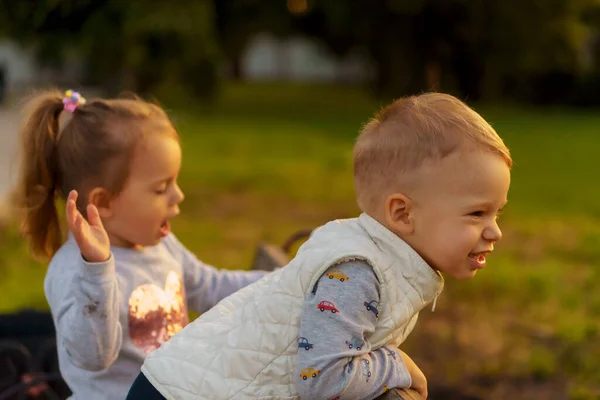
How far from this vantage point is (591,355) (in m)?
4.21

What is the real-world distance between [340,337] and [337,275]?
12 cm

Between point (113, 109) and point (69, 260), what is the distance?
16.5 inches

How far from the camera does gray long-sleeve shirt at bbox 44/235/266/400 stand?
2.07m

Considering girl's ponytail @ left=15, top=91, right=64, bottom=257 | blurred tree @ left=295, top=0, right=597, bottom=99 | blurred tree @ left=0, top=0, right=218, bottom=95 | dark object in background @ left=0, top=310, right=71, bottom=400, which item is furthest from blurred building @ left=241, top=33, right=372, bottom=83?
girl's ponytail @ left=15, top=91, right=64, bottom=257

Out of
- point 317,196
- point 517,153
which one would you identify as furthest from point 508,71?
point 317,196

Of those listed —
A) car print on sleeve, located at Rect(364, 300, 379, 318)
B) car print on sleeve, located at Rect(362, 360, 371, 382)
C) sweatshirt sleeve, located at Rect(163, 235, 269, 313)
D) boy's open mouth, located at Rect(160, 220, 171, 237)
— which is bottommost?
sweatshirt sleeve, located at Rect(163, 235, 269, 313)

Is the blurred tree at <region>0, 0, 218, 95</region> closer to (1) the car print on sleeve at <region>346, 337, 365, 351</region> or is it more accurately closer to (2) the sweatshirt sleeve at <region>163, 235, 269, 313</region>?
(2) the sweatshirt sleeve at <region>163, 235, 269, 313</region>

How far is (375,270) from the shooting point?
5.64ft

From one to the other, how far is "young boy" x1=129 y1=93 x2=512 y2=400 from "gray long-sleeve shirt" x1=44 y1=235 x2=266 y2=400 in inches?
12.1

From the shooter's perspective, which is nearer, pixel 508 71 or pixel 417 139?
pixel 417 139

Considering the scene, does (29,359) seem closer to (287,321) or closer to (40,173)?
(40,173)

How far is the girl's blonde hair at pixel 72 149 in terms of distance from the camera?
2.31 meters

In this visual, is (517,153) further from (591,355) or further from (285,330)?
(285,330)

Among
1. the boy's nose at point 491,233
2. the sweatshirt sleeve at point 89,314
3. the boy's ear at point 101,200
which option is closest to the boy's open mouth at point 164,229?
the boy's ear at point 101,200
